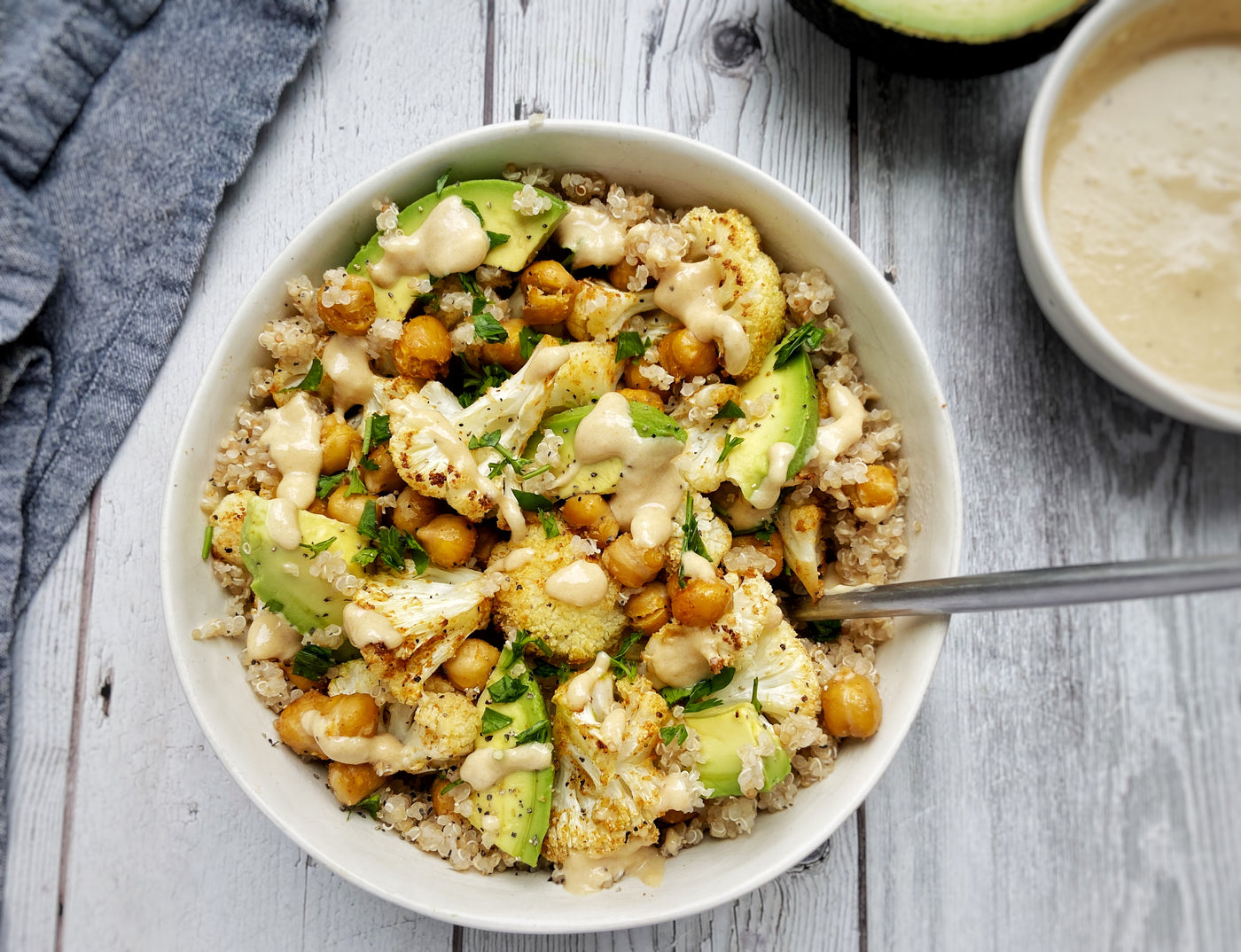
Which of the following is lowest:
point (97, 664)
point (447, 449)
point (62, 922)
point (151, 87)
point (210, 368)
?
point (62, 922)

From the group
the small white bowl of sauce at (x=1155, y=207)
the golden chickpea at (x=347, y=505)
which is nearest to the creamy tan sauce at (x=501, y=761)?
the golden chickpea at (x=347, y=505)

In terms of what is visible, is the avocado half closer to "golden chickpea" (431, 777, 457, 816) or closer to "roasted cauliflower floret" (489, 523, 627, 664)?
"roasted cauliflower floret" (489, 523, 627, 664)

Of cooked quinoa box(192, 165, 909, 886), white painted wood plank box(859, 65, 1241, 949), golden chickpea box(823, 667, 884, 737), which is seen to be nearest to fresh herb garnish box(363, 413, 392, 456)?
cooked quinoa box(192, 165, 909, 886)

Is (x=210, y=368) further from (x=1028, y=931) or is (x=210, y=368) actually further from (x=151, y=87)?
(x=1028, y=931)

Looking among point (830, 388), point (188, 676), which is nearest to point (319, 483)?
point (188, 676)

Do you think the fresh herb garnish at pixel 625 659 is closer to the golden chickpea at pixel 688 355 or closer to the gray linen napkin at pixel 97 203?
the golden chickpea at pixel 688 355

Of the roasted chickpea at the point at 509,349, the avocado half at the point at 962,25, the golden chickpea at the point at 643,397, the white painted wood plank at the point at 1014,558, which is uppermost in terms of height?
the avocado half at the point at 962,25
